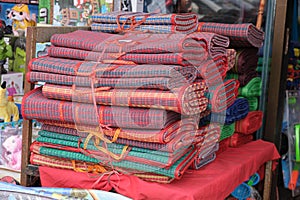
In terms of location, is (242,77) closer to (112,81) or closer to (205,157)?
(205,157)

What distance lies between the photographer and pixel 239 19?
3.15m

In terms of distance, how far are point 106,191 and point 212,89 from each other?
0.61m

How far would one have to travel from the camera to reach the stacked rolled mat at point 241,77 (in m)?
2.42


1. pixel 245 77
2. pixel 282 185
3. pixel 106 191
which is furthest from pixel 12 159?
pixel 282 185

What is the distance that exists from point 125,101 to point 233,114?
77 centimetres

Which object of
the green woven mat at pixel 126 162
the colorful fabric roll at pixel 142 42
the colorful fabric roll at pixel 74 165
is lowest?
the colorful fabric roll at pixel 74 165

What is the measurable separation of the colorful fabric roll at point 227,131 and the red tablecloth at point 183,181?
0.09m

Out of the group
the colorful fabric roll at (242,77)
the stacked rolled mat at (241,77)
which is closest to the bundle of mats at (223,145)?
the stacked rolled mat at (241,77)

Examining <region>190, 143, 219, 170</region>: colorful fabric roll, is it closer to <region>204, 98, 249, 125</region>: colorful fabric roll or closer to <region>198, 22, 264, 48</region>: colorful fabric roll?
<region>204, 98, 249, 125</region>: colorful fabric roll

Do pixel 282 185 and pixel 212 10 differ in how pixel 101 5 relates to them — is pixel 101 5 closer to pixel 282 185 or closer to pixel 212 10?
pixel 212 10

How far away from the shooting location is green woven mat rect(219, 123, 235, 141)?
7.64 ft

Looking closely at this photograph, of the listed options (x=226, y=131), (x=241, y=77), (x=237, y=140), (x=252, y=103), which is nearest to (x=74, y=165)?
(x=226, y=131)

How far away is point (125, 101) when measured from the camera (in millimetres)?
1775

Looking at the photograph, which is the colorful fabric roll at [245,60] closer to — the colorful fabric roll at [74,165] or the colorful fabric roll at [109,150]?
the colorful fabric roll at [109,150]
